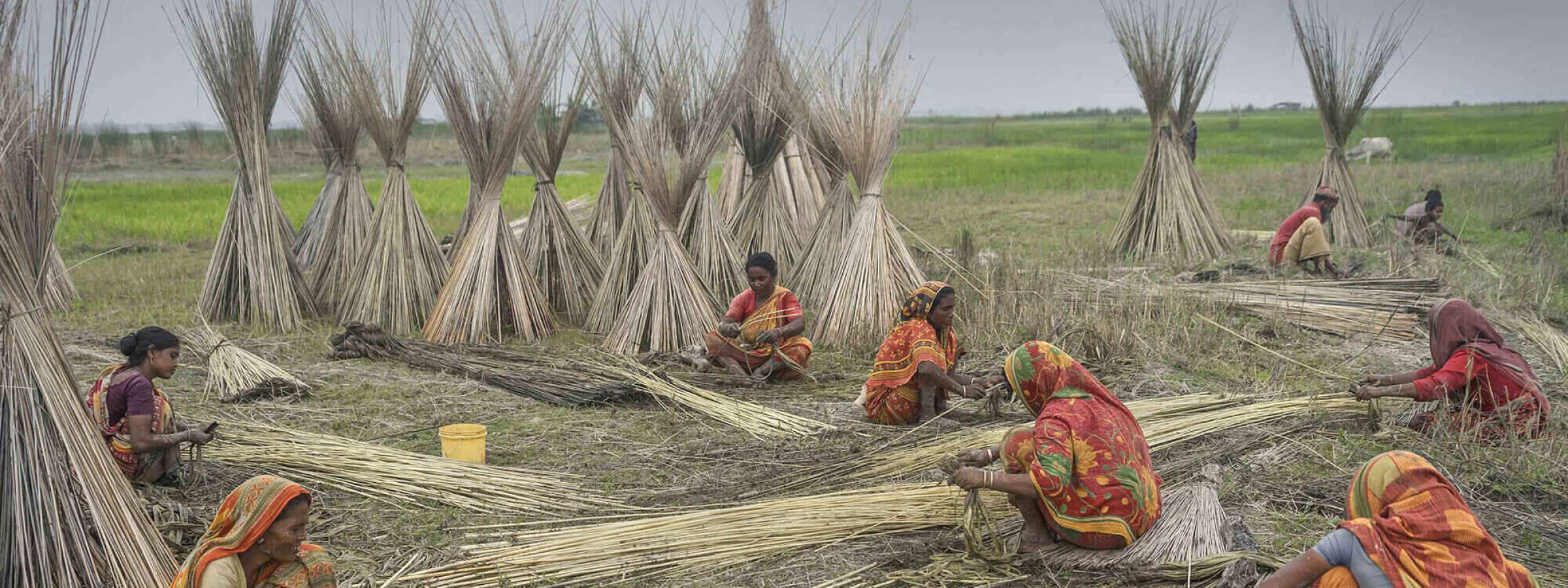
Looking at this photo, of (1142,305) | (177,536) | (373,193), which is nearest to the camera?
(177,536)

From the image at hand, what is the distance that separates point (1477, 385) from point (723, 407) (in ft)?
10.0

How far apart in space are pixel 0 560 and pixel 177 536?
28.5 inches

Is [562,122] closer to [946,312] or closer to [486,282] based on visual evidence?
[486,282]

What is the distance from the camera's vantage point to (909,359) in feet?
15.8

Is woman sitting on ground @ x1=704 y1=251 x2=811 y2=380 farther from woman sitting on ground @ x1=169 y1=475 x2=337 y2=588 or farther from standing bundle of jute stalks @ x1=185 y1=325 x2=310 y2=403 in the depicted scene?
woman sitting on ground @ x1=169 y1=475 x2=337 y2=588

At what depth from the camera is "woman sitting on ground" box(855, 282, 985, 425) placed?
15.7 feet

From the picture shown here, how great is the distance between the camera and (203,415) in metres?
5.14

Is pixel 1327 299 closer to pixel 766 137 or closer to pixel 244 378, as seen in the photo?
pixel 766 137

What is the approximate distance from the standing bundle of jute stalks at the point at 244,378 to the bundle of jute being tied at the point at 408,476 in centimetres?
84

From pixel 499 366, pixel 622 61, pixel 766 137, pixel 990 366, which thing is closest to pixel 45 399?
pixel 499 366

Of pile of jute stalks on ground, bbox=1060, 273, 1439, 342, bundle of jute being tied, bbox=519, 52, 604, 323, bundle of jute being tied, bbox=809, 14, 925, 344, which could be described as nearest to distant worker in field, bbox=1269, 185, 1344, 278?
pile of jute stalks on ground, bbox=1060, 273, 1439, 342

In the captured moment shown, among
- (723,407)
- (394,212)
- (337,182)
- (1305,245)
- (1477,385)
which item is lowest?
(723,407)

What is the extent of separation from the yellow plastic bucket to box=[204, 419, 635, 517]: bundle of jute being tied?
0.05 metres

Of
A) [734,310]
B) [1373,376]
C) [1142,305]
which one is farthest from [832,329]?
[1373,376]
